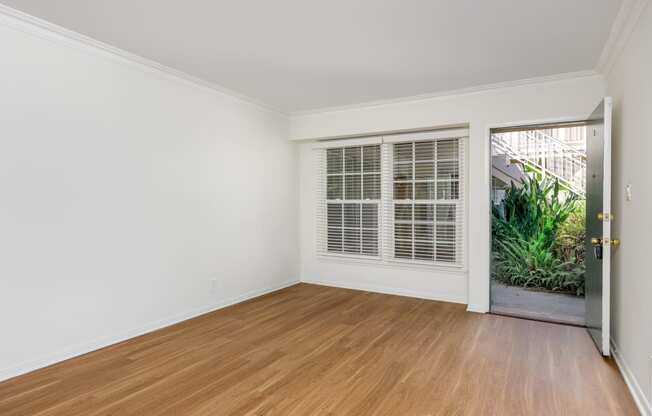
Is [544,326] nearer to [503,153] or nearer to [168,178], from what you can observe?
[503,153]

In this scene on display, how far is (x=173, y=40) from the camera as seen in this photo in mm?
2967

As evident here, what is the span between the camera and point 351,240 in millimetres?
5359

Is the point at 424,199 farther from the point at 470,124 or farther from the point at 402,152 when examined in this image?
the point at 470,124

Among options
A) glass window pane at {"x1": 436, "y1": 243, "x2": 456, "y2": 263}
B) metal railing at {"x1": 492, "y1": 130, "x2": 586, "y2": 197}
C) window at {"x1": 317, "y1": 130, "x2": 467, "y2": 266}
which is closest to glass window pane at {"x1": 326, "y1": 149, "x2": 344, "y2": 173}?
window at {"x1": 317, "y1": 130, "x2": 467, "y2": 266}

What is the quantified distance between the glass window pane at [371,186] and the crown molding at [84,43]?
2165 mm

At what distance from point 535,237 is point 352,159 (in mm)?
2892

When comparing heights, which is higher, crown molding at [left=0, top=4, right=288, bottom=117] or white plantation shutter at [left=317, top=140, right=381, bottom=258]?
crown molding at [left=0, top=4, right=288, bottom=117]

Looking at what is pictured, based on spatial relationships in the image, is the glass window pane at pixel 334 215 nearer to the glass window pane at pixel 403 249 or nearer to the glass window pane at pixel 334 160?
the glass window pane at pixel 334 160

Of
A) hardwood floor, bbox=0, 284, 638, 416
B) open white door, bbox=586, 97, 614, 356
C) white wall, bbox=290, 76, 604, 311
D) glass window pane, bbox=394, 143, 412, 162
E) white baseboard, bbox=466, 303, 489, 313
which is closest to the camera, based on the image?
hardwood floor, bbox=0, 284, 638, 416

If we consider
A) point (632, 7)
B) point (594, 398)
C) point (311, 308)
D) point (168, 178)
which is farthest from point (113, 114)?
point (594, 398)

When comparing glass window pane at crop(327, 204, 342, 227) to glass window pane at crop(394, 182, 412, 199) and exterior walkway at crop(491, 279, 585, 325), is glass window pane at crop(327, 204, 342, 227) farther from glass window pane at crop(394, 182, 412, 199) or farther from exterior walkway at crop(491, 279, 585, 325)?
exterior walkway at crop(491, 279, 585, 325)

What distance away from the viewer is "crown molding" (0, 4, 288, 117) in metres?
2.54

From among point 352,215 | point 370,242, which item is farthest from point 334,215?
point 370,242

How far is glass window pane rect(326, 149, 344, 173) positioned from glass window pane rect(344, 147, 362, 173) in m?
0.08
